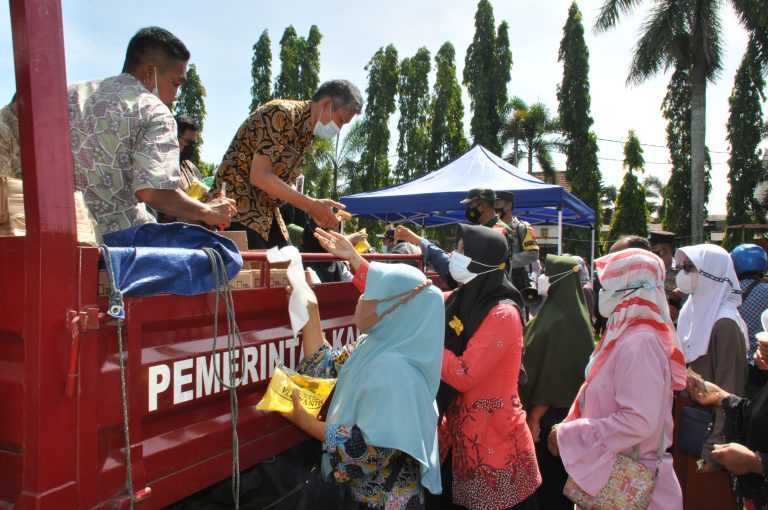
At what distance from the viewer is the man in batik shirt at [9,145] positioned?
6.64ft

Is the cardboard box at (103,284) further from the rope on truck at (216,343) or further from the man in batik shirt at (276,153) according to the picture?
the man in batik shirt at (276,153)

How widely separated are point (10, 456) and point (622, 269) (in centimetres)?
228

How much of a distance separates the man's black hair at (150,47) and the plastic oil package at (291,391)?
1.27 meters

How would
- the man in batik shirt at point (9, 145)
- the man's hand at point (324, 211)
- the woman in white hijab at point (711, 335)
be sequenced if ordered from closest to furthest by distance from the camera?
the man in batik shirt at point (9, 145)
the man's hand at point (324, 211)
the woman in white hijab at point (711, 335)

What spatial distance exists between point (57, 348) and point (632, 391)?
1.96 m

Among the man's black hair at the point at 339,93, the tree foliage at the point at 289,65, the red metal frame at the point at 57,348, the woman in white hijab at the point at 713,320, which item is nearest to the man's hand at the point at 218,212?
the red metal frame at the point at 57,348

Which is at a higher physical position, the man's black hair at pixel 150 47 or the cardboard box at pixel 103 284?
the man's black hair at pixel 150 47

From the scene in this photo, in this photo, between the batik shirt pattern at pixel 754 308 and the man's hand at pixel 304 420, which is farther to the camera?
the batik shirt pattern at pixel 754 308

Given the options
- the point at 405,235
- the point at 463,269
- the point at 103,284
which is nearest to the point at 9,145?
the point at 103,284

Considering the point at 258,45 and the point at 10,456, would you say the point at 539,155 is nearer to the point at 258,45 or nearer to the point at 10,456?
the point at 258,45

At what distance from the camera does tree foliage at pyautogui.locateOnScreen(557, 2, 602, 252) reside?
25.3 meters

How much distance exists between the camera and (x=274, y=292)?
7.13 ft

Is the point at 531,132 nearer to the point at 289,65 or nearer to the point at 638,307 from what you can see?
the point at 289,65

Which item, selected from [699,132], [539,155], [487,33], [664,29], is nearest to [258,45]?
[487,33]
